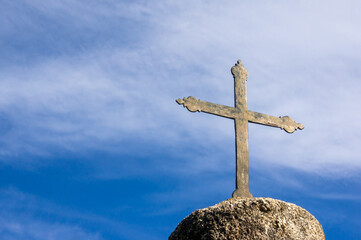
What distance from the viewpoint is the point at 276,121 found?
6965mm

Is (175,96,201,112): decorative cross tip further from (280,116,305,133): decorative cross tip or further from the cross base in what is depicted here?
(280,116,305,133): decorative cross tip

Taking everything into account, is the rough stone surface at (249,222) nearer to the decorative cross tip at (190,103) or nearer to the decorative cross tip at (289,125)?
the decorative cross tip at (190,103)

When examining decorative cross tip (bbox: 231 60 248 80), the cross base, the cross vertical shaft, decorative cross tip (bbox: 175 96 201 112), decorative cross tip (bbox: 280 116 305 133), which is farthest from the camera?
decorative cross tip (bbox: 280 116 305 133)

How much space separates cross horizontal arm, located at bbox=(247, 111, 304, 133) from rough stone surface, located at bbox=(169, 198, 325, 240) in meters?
2.27

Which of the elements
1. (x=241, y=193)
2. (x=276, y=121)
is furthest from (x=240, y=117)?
(x=241, y=193)

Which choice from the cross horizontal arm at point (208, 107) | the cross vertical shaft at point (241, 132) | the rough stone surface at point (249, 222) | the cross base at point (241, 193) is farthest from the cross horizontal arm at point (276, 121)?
the rough stone surface at point (249, 222)

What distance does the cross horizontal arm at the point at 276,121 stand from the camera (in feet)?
21.8

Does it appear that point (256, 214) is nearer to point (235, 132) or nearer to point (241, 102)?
point (235, 132)

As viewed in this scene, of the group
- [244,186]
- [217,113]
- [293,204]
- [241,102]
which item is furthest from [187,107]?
[293,204]

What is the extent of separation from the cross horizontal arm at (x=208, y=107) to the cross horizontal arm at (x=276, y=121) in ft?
0.96

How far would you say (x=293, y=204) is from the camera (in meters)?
4.64

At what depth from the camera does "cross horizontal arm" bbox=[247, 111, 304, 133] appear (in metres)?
6.63

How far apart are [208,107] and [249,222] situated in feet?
8.10

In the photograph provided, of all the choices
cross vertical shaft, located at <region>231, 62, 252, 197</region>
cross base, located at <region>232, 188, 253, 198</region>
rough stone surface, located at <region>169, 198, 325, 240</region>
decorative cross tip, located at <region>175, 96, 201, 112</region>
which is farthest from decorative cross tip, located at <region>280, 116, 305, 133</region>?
rough stone surface, located at <region>169, 198, 325, 240</region>
